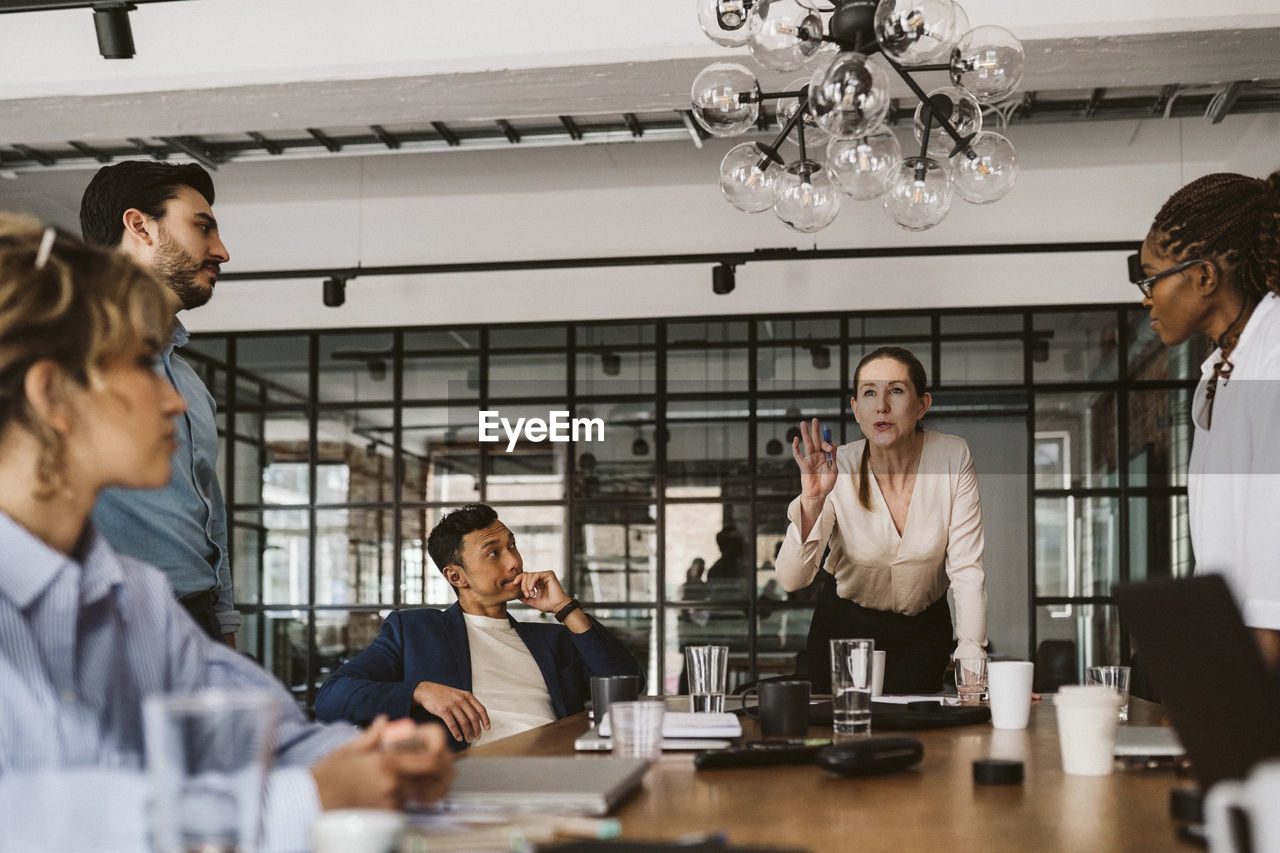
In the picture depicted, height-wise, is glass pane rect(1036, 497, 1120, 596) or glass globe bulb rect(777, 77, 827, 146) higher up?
glass globe bulb rect(777, 77, 827, 146)

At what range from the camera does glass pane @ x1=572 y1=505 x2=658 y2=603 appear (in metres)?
5.77

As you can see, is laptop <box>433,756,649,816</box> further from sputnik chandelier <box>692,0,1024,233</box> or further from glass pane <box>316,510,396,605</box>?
glass pane <box>316,510,396,605</box>

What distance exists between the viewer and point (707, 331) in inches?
227

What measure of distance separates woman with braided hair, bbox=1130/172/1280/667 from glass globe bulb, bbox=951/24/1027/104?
0.65m

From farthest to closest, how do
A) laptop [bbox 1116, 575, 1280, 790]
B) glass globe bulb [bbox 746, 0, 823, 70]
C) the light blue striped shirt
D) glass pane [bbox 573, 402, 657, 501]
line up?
glass pane [bbox 573, 402, 657, 501]
glass globe bulb [bbox 746, 0, 823, 70]
laptop [bbox 1116, 575, 1280, 790]
the light blue striped shirt

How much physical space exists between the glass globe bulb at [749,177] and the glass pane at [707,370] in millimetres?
2966

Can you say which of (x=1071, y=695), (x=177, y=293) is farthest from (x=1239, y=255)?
(x=177, y=293)

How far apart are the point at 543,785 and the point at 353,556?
506 centimetres

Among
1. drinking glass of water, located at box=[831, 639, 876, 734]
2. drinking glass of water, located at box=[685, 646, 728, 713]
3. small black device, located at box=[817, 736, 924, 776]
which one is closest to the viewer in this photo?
small black device, located at box=[817, 736, 924, 776]

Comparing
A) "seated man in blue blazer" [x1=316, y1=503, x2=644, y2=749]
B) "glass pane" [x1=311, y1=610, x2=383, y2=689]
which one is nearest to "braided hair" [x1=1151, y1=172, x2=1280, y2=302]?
"seated man in blue blazer" [x1=316, y1=503, x2=644, y2=749]

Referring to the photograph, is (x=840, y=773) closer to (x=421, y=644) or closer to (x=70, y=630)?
(x=70, y=630)

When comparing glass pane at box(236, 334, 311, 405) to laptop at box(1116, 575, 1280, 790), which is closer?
laptop at box(1116, 575, 1280, 790)

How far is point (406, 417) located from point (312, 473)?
0.56 m

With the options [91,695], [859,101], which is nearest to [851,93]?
[859,101]
